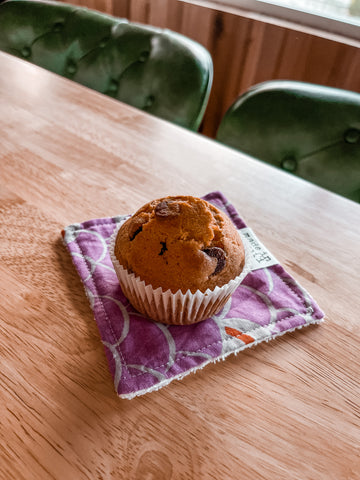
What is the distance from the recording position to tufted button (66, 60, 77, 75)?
1.40 metres

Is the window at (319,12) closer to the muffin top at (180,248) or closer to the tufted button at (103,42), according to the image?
the tufted button at (103,42)

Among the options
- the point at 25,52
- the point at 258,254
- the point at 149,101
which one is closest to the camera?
the point at 258,254

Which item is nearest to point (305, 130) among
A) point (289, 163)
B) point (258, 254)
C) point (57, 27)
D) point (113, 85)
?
point (289, 163)

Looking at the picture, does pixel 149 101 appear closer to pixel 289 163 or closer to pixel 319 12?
pixel 289 163

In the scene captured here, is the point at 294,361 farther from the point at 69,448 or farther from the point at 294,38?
the point at 294,38

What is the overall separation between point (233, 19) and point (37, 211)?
145 centimetres

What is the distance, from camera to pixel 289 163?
95cm

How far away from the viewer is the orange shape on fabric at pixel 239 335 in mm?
455

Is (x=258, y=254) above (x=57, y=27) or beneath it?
beneath

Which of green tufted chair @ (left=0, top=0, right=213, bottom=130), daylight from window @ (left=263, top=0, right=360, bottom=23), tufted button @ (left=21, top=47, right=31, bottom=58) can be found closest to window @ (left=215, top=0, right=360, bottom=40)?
daylight from window @ (left=263, top=0, right=360, bottom=23)

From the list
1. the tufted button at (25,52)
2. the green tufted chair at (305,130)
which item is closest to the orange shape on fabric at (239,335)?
the green tufted chair at (305,130)

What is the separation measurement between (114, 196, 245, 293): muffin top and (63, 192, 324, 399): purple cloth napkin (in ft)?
0.23

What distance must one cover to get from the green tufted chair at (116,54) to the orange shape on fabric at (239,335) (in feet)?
2.53

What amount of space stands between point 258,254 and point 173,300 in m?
0.21
